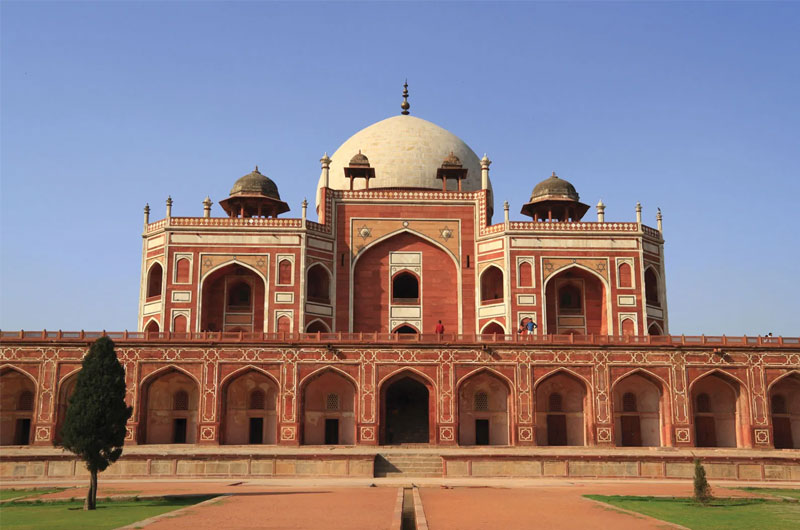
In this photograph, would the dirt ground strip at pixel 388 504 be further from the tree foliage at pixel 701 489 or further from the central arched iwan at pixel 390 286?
the central arched iwan at pixel 390 286

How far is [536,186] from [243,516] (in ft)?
85.1

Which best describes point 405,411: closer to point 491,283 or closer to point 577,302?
point 491,283

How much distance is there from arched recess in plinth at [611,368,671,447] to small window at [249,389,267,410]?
12146mm

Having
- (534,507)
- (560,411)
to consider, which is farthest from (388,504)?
(560,411)

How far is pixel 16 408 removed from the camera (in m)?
28.4

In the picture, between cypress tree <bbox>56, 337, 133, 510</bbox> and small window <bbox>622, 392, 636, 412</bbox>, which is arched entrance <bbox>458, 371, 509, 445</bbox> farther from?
cypress tree <bbox>56, 337, 133, 510</bbox>

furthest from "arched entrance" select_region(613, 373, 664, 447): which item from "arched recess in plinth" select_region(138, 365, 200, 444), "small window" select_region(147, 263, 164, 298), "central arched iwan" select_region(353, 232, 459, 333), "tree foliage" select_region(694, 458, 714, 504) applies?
"small window" select_region(147, 263, 164, 298)

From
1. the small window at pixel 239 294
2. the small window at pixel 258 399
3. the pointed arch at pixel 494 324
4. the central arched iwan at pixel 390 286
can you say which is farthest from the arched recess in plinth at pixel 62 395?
the pointed arch at pixel 494 324

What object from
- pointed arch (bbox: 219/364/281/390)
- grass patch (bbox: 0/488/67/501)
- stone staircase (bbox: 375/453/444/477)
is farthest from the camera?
pointed arch (bbox: 219/364/281/390)

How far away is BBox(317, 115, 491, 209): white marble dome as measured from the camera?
127ft

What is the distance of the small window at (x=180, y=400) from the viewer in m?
28.8

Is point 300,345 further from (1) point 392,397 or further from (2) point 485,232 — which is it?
(2) point 485,232

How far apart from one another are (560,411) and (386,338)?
6.76 meters

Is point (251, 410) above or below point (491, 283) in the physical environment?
below
